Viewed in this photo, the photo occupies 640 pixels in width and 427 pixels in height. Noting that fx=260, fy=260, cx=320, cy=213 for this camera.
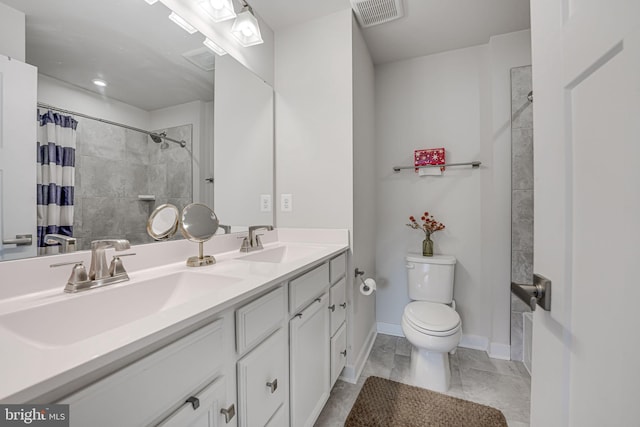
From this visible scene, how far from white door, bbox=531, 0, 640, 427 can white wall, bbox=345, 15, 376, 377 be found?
1153 millimetres

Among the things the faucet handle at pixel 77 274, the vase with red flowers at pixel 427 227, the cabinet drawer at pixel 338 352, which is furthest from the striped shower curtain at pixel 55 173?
the vase with red flowers at pixel 427 227

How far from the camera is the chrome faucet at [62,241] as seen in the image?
0.81 metres

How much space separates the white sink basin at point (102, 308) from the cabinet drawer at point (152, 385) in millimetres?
196

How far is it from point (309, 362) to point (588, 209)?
113 cm

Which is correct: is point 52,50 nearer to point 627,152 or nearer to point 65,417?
point 65,417

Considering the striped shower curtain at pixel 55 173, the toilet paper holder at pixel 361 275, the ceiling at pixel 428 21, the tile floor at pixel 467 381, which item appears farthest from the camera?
the toilet paper holder at pixel 361 275

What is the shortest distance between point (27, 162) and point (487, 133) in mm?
2564

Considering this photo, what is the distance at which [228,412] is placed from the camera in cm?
70

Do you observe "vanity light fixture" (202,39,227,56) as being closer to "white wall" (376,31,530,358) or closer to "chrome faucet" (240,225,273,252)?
"chrome faucet" (240,225,273,252)

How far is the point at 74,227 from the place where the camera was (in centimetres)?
87

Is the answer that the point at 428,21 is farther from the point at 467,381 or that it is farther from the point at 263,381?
the point at 467,381

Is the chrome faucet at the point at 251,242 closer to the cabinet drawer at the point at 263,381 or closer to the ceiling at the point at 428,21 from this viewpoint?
the cabinet drawer at the point at 263,381

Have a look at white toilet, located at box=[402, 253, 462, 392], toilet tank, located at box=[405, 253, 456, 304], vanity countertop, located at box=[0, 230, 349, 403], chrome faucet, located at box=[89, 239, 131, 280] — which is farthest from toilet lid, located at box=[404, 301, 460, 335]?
chrome faucet, located at box=[89, 239, 131, 280]

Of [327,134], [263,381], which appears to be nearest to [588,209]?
[263,381]
